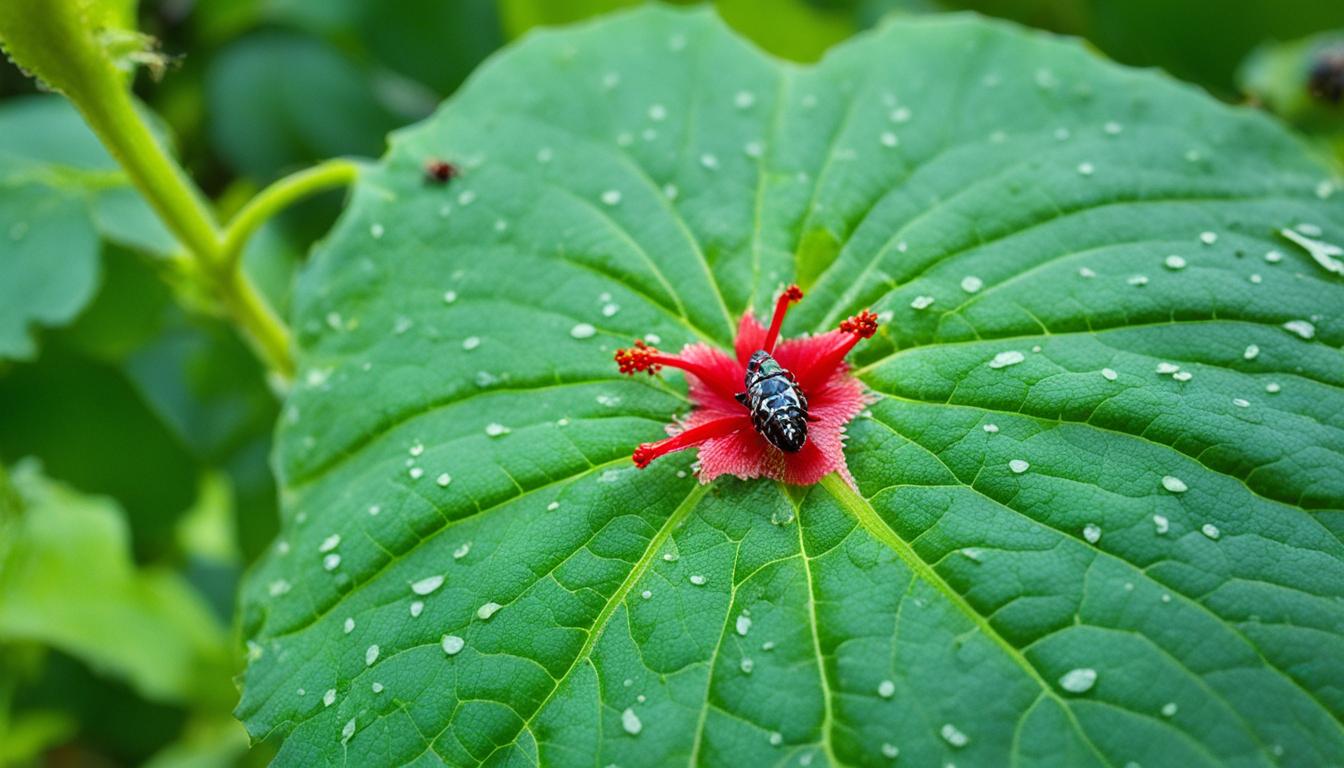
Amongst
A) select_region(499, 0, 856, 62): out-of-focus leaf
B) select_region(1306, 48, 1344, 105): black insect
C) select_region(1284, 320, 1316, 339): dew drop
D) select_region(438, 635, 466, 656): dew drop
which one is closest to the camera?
select_region(438, 635, 466, 656): dew drop

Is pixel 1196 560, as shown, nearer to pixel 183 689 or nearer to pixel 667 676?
pixel 667 676

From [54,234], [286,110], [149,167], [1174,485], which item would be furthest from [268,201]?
[1174,485]

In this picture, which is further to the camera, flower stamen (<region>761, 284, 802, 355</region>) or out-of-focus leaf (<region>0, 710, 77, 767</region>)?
out-of-focus leaf (<region>0, 710, 77, 767</region>)

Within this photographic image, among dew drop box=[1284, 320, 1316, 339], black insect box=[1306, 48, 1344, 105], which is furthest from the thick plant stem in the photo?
black insect box=[1306, 48, 1344, 105]

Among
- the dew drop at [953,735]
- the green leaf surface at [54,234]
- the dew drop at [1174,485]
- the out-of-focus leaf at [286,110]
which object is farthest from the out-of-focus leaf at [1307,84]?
the green leaf surface at [54,234]

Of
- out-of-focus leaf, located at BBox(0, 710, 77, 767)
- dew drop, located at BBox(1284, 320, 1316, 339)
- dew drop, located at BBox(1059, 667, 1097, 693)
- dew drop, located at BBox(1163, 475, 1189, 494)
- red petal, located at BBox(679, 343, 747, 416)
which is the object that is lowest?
out-of-focus leaf, located at BBox(0, 710, 77, 767)

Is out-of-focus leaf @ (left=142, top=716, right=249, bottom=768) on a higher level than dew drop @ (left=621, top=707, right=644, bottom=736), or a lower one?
lower

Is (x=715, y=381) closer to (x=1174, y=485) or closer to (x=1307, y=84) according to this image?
(x=1174, y=485)

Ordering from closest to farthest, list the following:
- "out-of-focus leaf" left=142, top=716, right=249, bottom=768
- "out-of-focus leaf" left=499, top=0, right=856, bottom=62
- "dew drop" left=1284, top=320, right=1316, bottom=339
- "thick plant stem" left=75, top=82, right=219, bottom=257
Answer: "dew drop" left=1284, top=320, right=1316, bottom=339
"thick plant stem" left=75, top=82, right=219, bottom=257
"out-of-focus leaf" left=142, top=716, right=249, bottom=768
"out-of-focus leaf" left=499, top=0, right=856, bottom=62

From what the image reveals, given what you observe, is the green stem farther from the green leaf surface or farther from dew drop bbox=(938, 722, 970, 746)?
dew drop bbox=(938, 722, 970, 746)
